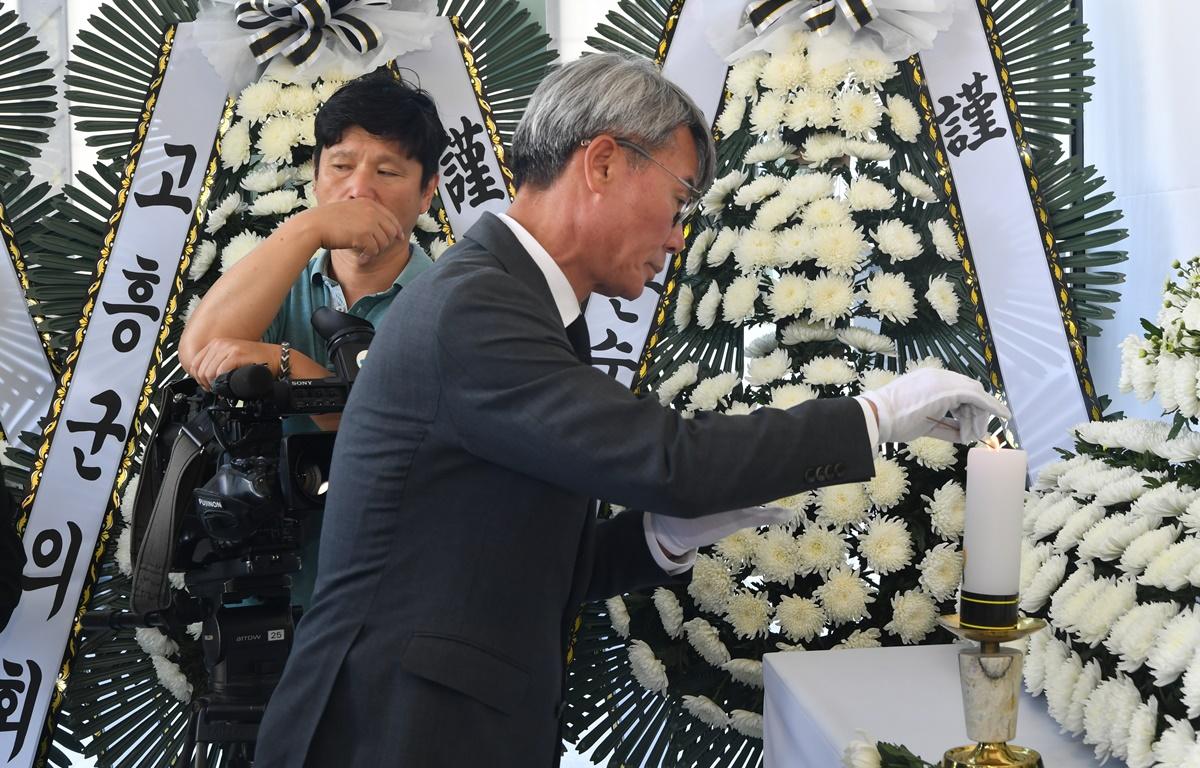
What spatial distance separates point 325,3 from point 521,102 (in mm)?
415

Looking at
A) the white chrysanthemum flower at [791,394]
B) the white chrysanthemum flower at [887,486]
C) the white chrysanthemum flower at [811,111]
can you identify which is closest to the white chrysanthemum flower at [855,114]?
the white chrysanthemum flower at [811,111]

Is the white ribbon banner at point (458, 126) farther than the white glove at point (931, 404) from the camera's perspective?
Yes

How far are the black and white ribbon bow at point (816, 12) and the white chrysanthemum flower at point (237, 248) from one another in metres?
0.98

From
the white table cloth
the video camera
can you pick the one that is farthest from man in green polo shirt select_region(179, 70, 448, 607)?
the white table cloth

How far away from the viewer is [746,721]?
1923 millimetres

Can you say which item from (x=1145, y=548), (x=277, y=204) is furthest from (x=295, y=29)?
(x=1145, y=548)

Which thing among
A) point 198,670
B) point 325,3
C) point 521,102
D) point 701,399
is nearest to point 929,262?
point 701,399

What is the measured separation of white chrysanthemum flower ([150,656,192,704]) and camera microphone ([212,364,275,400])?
2.45 ft

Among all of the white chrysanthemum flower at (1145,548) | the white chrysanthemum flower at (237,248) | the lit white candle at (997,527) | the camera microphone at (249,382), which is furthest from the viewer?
the white chrysanthemum flower at (237,248)

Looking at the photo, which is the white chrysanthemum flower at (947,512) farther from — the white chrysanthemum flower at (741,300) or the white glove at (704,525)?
the white glove at (704,525)

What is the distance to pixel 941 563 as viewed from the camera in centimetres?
185

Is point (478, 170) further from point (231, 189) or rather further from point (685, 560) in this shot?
point (685, 560)

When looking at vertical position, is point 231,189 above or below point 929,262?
above

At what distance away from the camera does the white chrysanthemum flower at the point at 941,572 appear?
185cm
